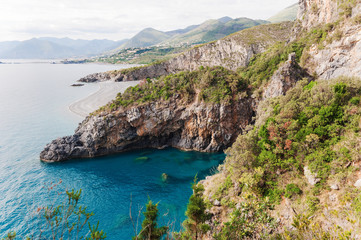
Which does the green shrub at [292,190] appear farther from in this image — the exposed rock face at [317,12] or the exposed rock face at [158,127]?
the exposed rock face at [317,12]

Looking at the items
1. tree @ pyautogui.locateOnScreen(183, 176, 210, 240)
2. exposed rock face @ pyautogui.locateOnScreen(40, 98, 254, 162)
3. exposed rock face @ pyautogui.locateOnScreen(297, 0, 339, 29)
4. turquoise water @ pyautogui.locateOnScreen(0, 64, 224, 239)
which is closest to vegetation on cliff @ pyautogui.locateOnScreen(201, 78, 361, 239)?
tree @ pyautogui.locateOnScreen(183, 176, 210, 240)

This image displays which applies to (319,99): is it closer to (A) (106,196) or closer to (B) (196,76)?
(B) (196,76)

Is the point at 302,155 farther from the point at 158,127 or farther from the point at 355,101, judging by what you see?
the point at 158,127

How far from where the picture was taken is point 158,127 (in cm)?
4138

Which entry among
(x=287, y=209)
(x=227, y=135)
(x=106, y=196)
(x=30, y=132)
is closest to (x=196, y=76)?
(x=227, y=135)

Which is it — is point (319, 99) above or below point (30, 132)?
above

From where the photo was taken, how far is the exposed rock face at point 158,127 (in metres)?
39.1

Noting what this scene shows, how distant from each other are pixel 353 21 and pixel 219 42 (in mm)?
61023

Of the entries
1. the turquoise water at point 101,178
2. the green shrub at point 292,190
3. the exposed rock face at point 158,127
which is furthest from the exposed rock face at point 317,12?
the green shrub at point 292,190

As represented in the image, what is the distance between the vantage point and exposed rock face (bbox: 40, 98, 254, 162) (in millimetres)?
39062

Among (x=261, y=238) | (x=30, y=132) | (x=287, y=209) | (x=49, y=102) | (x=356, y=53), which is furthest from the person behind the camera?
(x=49, y=102)

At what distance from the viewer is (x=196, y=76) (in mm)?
42438

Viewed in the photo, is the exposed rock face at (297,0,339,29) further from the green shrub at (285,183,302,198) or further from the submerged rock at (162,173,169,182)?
the submerged rock at (162,173,169,182)

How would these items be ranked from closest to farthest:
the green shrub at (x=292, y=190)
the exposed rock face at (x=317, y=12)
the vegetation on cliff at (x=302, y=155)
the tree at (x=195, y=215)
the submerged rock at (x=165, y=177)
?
the tree at (x=195, y=215) < the vegetation on cliff at (x=302, y=155) < the green shrub at (x=292, y=190) < the submerged rock at (x=165, y=177) < the exposed rock face at (x=317, y=12)
